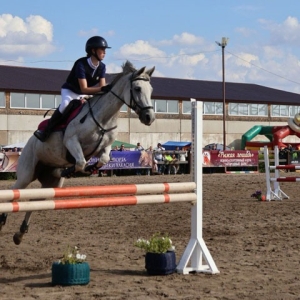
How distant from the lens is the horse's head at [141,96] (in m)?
7.82

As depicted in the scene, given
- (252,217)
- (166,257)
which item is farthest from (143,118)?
(252,217)

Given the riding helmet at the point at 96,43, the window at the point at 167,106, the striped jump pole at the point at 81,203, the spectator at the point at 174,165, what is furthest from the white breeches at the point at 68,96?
the window at the point at 167,106

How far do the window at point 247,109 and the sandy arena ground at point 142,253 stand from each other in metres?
43.8

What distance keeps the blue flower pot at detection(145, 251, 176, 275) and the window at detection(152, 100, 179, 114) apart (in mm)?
47421

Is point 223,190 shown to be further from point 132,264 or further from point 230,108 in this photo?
point 230,108

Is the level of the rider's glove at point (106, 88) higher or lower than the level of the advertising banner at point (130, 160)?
lower

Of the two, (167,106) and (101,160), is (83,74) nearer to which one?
(101,160)

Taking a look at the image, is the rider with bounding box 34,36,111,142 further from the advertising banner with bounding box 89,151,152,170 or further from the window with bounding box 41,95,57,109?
the window with bounding box 41,95,57,109

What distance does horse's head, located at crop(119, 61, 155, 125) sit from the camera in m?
7.82

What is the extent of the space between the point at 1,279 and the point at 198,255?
88.1 inches

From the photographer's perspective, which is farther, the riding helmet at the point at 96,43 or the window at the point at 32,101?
the window at the point at 32,101

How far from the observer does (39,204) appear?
22.8ft

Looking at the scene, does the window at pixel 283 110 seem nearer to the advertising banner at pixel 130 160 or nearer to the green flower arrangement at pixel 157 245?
the advertising banner at pixel 130 160

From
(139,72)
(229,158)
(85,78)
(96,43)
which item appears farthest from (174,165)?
(139,72)
